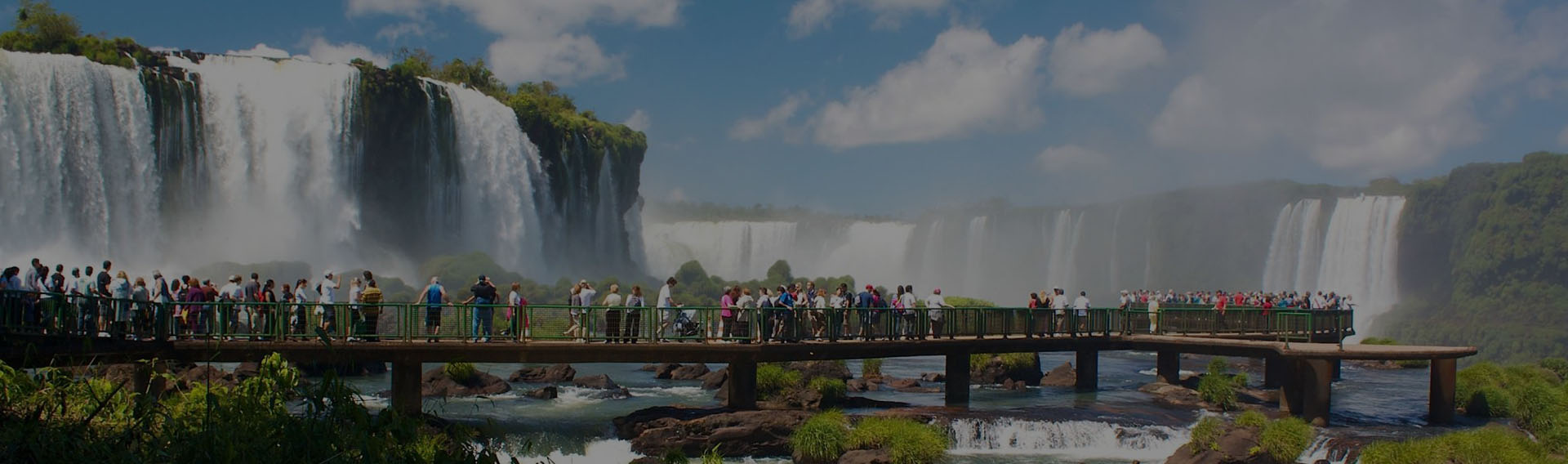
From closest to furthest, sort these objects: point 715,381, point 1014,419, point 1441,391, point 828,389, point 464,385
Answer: point 1014,419 < point 828,389 < point 1441,391 < point 464,385 < point 715,381

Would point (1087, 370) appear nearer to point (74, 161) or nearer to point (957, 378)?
point (957, 378)

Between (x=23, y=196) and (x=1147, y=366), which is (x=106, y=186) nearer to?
(x=23, y=196)

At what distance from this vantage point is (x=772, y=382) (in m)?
23.9

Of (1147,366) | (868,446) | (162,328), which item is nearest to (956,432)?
(868,446)

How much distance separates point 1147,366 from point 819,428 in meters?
21.7

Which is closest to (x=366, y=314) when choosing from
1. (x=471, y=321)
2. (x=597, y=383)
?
(x=471, y=321)

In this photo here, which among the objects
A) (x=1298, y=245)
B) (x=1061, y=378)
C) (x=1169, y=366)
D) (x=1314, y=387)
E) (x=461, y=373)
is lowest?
(x=1061, y=378)

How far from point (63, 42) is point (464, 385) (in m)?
30.9

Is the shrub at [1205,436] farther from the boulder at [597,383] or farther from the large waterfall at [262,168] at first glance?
the large waterfall at [262,168]

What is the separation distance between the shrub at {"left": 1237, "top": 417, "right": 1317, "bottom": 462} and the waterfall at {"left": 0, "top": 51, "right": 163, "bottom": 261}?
122ft

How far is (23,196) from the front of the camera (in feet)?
127

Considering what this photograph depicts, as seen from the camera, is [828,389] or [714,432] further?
[828,389]

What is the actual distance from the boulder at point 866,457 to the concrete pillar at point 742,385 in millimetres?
3179

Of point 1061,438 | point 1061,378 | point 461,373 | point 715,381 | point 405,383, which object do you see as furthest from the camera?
point 1061,378
